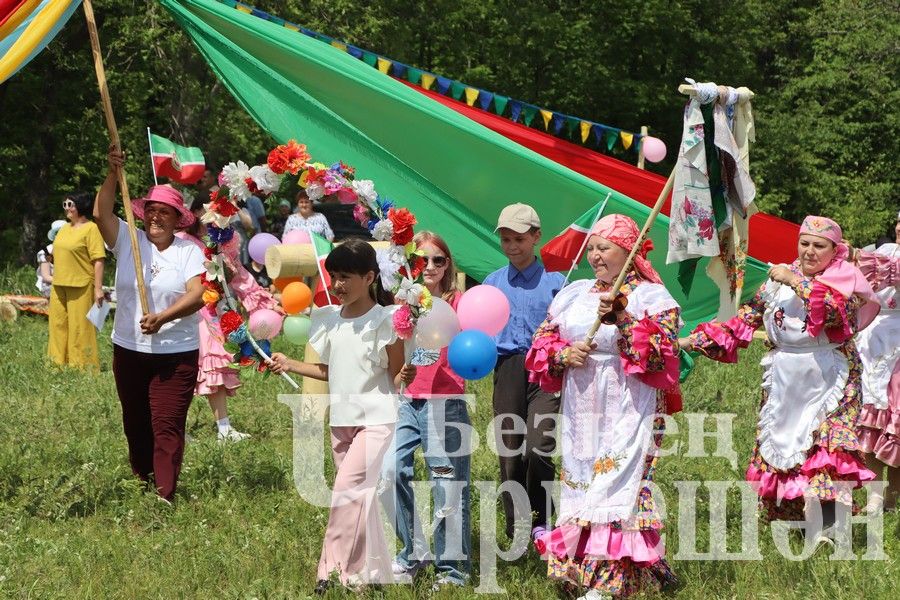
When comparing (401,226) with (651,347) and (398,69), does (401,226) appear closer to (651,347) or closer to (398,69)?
(651,347)

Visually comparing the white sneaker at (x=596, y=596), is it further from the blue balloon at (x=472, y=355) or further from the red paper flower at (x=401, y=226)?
the red paper flower at (x=401, y=226)

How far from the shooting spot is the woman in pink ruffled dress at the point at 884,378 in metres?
7.37

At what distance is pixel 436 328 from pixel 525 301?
40.8 inches

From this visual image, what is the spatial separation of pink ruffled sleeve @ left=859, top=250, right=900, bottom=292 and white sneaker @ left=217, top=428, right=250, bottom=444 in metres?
4.35

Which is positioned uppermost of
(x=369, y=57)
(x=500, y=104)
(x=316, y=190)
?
(x=369, y=57)

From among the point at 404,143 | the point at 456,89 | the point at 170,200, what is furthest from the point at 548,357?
the point at 456,89

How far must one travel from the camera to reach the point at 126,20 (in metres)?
18.8

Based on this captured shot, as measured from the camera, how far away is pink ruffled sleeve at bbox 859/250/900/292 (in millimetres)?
7301

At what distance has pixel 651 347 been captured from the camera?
211 inches

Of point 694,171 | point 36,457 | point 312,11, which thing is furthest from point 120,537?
point 312,11

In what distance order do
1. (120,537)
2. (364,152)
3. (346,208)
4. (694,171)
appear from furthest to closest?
(346,208) < (364,152) < (120,537) < (694,171)

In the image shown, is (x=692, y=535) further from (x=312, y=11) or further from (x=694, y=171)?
(x=312, y=11)

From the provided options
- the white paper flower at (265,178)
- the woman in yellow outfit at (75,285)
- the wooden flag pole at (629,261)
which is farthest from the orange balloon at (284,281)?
the woman in yellow outfit at (75,285)

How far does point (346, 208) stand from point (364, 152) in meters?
14.0
